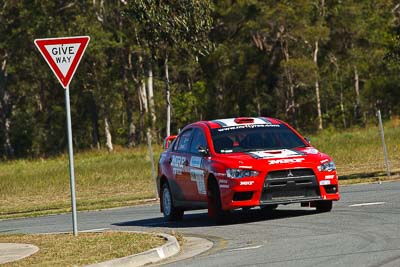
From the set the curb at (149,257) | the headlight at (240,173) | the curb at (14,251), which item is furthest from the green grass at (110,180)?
the curb at (149,257)

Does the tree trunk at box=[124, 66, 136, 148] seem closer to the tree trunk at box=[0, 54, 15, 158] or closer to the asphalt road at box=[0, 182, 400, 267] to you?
the tree trunk at box=[0, 54, 15, 158]

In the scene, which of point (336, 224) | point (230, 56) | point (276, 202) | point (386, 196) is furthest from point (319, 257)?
point (230, 56)

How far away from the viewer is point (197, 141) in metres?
18.4

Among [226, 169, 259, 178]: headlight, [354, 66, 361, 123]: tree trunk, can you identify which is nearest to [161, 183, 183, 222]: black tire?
[226, 169, 259, 178]: headlight

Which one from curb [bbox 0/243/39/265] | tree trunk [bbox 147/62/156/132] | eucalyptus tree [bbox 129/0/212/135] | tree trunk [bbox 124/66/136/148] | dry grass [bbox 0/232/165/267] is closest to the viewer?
dry grass [bbox 0/232/165/267]

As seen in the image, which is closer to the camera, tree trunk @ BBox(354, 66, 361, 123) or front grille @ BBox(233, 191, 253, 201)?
front grille @ BBox(233, 191, 253, 201)

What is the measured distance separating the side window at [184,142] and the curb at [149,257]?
4376mm

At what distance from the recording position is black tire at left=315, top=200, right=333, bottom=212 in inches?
682

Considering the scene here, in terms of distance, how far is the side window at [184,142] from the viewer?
18.8m

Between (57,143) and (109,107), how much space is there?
584cm

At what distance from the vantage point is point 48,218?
23531mm

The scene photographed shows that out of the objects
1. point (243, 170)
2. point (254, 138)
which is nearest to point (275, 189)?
point (243, 170)

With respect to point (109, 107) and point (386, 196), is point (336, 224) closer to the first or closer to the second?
point (386, 196)

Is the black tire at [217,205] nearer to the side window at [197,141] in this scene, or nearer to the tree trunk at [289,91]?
the side window at [197,141]
